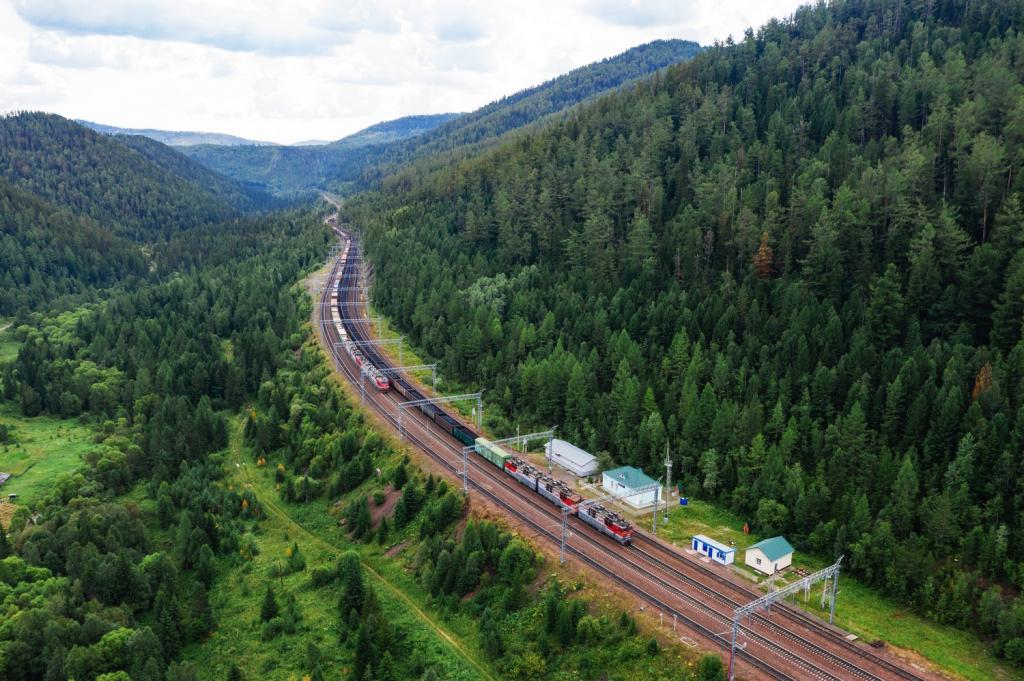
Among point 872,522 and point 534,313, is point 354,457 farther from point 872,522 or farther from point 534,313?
point 872,522

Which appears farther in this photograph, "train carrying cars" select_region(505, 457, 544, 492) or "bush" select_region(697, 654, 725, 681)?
"train carrying cars" select_region(505, 457, 544, 492)

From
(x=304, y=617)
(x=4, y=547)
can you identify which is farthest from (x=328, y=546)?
(x=4, y=547)

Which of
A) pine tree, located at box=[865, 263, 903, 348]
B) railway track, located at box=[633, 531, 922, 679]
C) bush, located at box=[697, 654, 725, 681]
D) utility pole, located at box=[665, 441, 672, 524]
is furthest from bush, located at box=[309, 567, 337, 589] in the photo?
pine tree, located at box=[865, 263, 903, 348]

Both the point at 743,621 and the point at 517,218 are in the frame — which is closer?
the point at 743,621

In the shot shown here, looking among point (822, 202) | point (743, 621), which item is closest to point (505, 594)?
point (743, 621)

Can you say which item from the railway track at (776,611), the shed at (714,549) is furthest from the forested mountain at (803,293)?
the railway track at (776,611)

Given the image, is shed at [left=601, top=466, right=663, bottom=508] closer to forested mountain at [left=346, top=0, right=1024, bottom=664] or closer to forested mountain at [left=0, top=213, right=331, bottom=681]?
forested mountain at [left=346, top=0, right=1024, bottom=664]

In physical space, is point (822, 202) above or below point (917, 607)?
above

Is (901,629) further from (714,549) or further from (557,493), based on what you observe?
(557,493)
